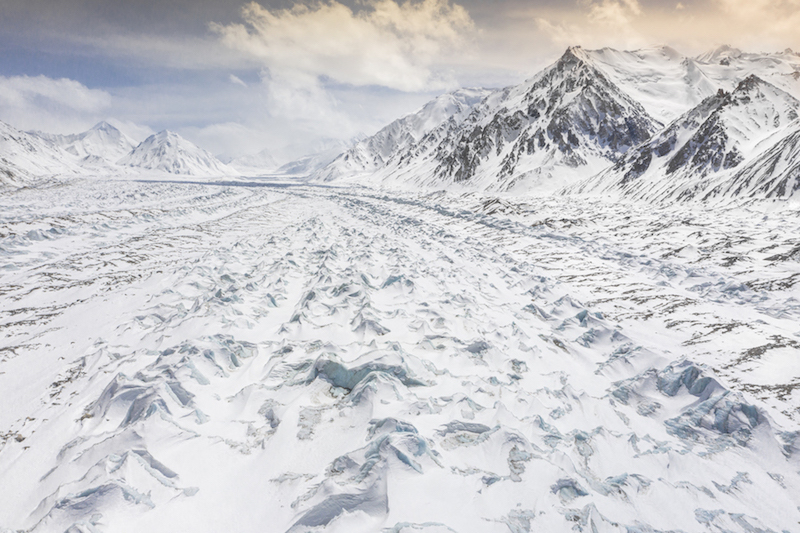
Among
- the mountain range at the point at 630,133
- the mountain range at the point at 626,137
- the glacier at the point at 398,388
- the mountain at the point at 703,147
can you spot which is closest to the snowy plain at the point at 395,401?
the glacier at the point at 398,388

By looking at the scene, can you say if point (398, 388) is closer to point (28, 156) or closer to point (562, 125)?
point (562, 125)

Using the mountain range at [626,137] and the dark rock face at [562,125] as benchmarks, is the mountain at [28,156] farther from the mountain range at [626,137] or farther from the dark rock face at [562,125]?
the dark rock face at [562,125]

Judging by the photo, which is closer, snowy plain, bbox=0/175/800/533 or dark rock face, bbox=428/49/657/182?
snowy plain, bbox=0/175/800/533

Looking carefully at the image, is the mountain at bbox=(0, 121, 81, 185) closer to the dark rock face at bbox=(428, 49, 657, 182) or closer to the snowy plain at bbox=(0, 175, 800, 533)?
the dark rock face at bbox=(428, 49, 657, 182)

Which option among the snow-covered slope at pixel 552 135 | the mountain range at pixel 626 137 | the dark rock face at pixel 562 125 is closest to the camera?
the mountain range at pixel 626 137

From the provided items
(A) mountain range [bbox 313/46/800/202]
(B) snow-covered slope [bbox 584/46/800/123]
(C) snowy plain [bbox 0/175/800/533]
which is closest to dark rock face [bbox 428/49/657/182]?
(A) mountain range [bbox 313/46/800/202]

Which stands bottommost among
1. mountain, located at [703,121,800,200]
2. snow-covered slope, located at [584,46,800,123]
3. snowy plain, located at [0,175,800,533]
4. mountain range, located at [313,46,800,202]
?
snowy plain, located at [0,175,800,533]

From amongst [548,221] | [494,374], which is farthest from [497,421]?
[548,221]

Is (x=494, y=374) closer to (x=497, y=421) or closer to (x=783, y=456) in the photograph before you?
(x=497, y=421)
